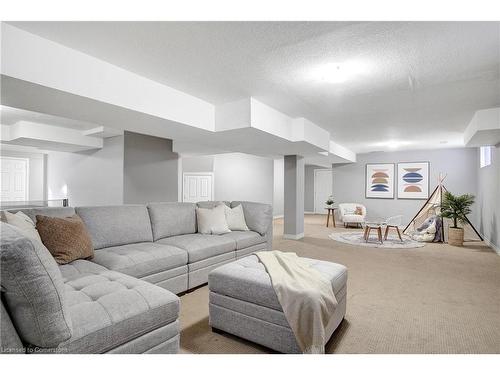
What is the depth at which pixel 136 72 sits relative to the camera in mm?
2664

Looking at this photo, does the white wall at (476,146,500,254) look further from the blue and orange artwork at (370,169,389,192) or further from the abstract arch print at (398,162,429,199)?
the blue and orange artwork at (370,169,389,192)

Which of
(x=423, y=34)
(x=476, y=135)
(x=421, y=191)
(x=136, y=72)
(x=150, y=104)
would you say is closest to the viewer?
(x=423, y=34)

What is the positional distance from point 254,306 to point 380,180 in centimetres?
776

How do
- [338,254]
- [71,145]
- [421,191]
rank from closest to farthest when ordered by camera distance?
[338,254], [71,145], [421,191]

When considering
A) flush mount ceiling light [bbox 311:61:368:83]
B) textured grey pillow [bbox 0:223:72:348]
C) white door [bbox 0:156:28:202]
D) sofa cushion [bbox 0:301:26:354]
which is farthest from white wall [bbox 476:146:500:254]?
white door [bbox 0:156:28:202]

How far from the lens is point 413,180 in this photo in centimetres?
793

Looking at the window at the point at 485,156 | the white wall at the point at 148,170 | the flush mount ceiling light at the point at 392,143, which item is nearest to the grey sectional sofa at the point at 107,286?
the white wall at the point at 148,170

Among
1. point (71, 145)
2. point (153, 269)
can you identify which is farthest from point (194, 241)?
point (71, 145)

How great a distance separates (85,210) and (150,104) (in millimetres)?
1279

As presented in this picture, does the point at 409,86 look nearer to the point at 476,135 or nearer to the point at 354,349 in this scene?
the point at 476,135

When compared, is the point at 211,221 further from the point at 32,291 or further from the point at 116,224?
the point at 32,291

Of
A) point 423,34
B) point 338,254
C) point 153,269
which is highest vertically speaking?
point 423,34

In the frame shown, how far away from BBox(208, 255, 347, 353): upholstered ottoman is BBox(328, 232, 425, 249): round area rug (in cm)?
346

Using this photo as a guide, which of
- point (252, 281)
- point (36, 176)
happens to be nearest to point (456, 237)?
point (252, 281)
